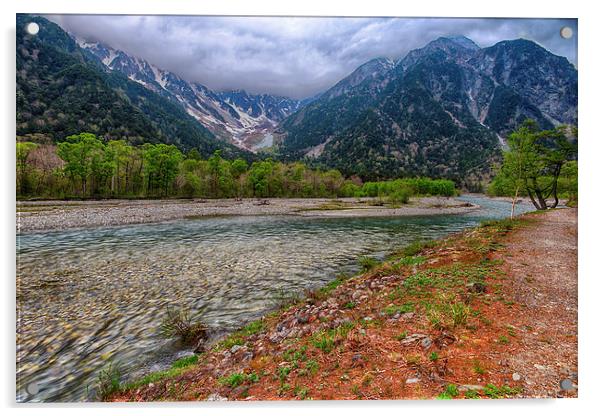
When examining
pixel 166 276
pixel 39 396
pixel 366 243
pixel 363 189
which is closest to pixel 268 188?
pixel 363 189

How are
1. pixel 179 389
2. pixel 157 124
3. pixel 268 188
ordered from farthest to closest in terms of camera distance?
pixel 157 124, pixel 268 188, pixel 179 389

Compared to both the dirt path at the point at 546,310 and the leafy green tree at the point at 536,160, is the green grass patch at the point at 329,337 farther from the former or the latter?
the leafy green tree at the point at 536,160

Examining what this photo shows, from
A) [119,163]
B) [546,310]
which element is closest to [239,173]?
[119,163]

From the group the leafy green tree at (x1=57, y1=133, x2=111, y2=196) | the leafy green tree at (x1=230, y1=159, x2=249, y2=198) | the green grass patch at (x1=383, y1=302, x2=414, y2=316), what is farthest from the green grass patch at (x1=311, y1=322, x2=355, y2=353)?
the leafy green tree at (x1=230, y1=159, x2=249, y2=198)

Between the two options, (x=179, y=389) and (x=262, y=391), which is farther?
(x=179, y=389)

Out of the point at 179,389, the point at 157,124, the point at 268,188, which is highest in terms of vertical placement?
the point at 157,124

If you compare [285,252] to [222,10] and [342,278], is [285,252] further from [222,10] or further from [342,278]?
[222,10]

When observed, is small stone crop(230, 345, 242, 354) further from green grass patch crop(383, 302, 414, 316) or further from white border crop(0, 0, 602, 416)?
white border crop(0, 0, 602, 416)
